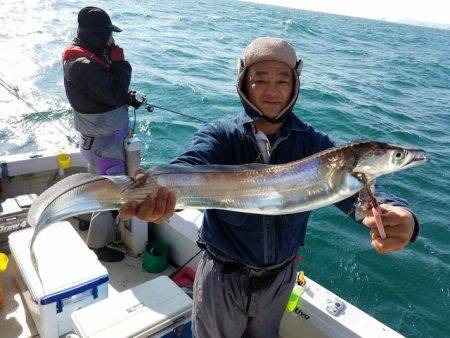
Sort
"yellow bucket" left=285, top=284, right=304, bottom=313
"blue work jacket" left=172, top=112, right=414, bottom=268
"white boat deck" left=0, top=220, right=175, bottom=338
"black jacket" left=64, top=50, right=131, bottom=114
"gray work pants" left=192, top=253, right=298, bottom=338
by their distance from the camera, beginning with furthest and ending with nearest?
"black jacket" left=64, top=50, right=131, bottom=114
"white boat deck" left=0, top=220, right=175, bottom=338
"yellow bucket" left=285, top=284, right=304, bottom=313
"gray work pants" left=192, top=253, right=298, bottom=338
"blue work jacket" left=172, top=112, right=414, bottom=268

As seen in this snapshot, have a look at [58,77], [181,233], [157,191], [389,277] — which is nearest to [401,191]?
[389,277]

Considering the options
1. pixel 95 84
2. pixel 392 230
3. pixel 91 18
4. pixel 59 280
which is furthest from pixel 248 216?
pixel 91 18

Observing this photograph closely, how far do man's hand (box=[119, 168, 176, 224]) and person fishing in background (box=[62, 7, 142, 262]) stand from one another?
3.19 m

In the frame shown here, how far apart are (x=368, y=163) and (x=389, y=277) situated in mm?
5629

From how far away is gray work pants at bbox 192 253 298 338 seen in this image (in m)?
2.84

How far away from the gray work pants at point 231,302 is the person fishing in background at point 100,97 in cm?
281

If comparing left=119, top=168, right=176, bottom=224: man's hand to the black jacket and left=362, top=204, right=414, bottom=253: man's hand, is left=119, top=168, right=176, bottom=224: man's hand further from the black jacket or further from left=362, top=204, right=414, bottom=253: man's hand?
the black jacket

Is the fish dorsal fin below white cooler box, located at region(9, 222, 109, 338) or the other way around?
the other way around

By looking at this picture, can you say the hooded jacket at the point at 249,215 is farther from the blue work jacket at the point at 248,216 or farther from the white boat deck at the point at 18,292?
the white boat deck at the point at 18,292

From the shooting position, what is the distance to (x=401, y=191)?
9742 mm

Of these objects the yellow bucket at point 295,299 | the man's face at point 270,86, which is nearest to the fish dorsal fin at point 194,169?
the man's face at point 270,86

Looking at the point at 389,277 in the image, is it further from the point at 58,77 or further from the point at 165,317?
the point at 58,77

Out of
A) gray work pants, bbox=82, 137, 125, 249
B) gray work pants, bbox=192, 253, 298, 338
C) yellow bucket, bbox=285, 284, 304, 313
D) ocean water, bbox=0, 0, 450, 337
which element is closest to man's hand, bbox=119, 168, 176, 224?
gray work pants, bbox=192, 253, 298, 338

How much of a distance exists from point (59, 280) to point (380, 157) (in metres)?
3.17
